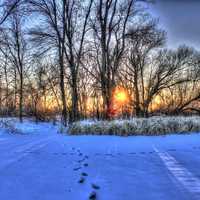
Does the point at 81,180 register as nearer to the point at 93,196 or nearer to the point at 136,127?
the point at 93,196

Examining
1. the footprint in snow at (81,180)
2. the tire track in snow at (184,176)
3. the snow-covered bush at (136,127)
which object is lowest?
the tire track in snow at (184,176)

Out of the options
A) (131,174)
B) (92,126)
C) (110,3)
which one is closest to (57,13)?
(110,3)

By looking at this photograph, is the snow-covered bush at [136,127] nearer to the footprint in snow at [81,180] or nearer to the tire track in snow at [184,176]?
the tire track in snow at [184,176]

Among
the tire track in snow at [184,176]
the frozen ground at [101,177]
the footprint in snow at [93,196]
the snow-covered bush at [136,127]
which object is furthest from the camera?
the snow-covered bush at [136,127]

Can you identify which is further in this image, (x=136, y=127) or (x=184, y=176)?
(x=136, y=127)

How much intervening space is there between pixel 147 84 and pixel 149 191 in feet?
99.5

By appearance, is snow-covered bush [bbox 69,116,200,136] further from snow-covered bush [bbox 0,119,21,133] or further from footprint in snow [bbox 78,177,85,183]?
footprint in snow [bbox 78,177,85,183]

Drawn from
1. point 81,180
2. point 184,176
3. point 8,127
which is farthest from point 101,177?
point 8,127

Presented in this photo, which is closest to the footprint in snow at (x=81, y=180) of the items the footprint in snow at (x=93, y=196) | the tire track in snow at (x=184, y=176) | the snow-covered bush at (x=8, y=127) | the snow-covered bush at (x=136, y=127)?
the footprint in snow at (x=93, y=196)

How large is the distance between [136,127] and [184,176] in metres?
8.37

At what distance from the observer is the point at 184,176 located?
15.5 feet

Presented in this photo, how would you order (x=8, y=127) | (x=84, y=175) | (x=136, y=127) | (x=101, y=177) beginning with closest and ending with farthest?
(x=101, y=177) < (x=84, y=175) < (x=136, y=127) < (x=8, y=127)

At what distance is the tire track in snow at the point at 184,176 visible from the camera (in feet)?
12.9

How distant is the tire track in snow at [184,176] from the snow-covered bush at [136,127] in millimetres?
6479
